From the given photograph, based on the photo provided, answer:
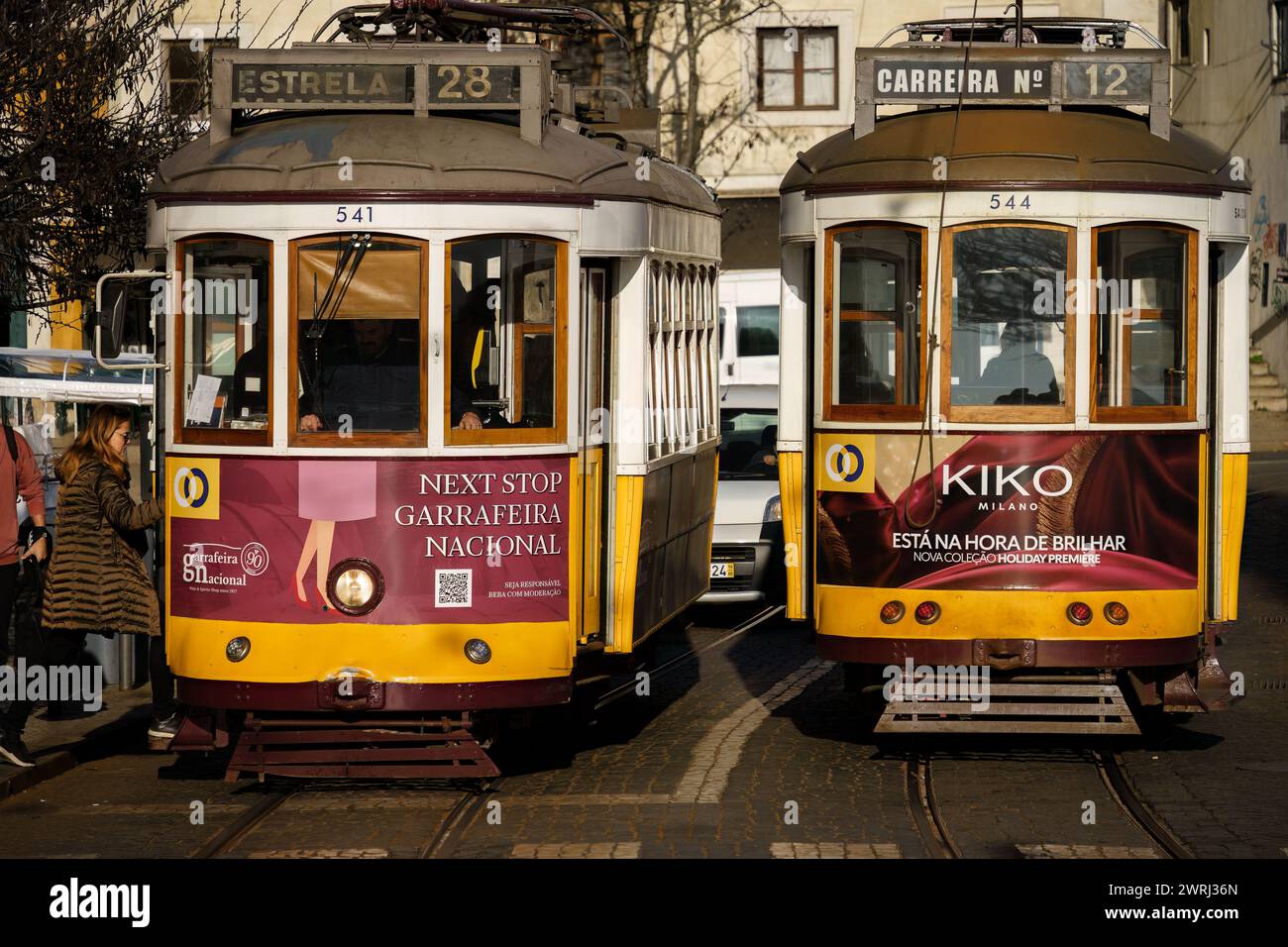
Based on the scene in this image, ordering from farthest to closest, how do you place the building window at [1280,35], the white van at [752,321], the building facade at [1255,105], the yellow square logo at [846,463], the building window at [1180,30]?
the building window at [1180,30] → the building facade at [1255,105] → the building window at [1280,35] → the white van at [752,321] → the yellow square logo at [846,463]

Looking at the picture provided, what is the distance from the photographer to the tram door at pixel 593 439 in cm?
1034

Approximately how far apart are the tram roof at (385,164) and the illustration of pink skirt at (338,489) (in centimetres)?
122

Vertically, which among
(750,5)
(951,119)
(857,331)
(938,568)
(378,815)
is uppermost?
(750,5)

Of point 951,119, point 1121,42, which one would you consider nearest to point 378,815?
point 951,119

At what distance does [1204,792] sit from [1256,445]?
19.9 metres

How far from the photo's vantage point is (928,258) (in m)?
10.6

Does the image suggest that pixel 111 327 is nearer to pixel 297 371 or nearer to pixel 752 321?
pixel 297 371

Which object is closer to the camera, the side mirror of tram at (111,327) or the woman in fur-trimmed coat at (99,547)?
the side mirror of tram at (111,327)

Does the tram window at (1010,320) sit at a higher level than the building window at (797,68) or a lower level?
lower

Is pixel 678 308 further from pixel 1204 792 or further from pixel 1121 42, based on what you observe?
pixel 1204 792

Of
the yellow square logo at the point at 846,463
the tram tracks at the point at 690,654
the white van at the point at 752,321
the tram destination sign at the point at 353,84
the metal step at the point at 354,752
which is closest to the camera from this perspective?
the metal step at the point at 354,752

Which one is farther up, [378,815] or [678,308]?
[678,308]

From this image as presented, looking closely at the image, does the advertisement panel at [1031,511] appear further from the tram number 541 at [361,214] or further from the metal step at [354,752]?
the tram number 541 at [361,214]

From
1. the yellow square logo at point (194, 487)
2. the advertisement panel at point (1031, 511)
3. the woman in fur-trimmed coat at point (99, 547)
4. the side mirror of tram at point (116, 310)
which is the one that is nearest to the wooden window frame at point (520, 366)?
the yellow square logo at point (194, 487)
